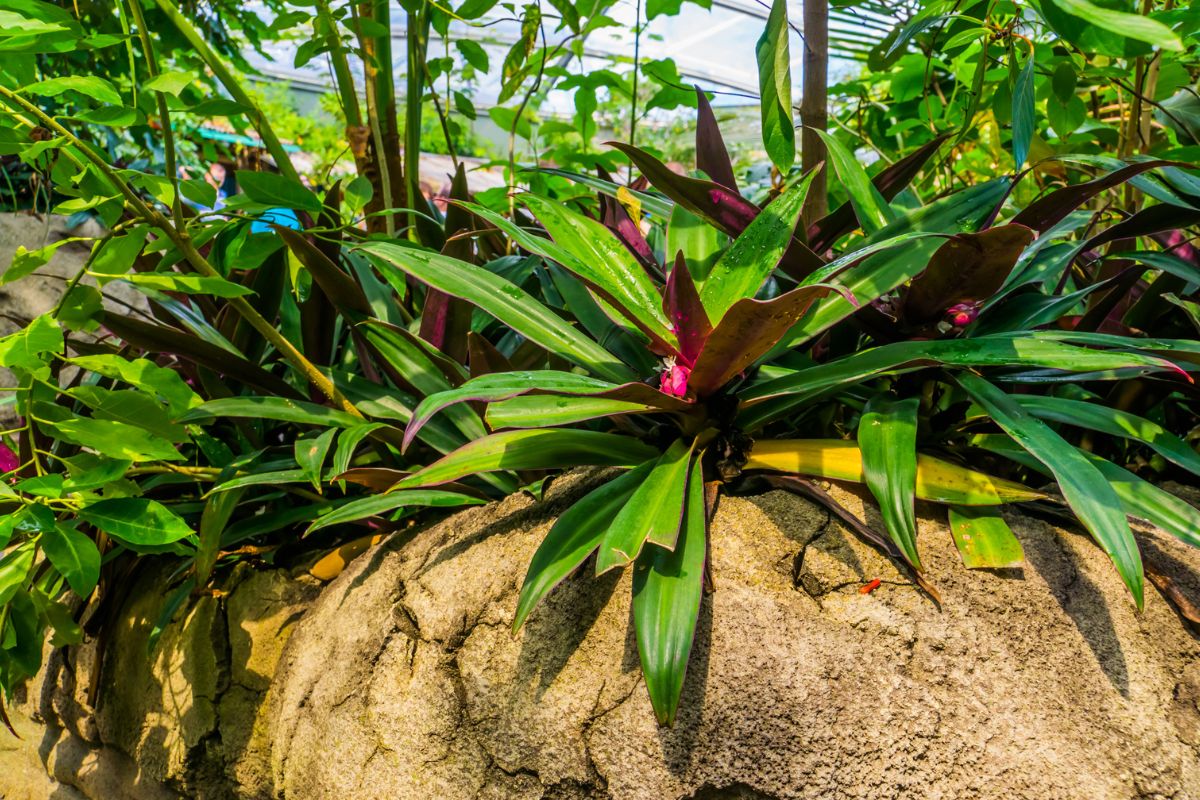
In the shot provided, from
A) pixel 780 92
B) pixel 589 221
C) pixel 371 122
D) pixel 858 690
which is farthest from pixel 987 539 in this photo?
pixel 371 122

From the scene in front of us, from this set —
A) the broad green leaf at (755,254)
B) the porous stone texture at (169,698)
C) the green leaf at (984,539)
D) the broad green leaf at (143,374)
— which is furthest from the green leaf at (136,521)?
the green leaf at (984,539)

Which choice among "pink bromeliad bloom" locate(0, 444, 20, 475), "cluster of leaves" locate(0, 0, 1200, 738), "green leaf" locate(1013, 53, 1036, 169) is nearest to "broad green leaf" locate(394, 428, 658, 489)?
"cluster of leaves" locate(0, 0, 1200, 738)

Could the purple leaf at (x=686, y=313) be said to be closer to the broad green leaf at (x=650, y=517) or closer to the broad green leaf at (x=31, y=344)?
the broad green leaf at (x=650, y=517)

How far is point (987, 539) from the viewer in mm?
1128

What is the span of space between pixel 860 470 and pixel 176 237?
42.9 inches

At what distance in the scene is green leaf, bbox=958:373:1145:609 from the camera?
95cm

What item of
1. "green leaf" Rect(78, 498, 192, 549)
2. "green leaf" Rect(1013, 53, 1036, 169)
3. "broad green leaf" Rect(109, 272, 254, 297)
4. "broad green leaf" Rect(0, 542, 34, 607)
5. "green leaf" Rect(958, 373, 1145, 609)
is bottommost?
Result: "broad green leaf" Rect(0, 542, 34, 607)

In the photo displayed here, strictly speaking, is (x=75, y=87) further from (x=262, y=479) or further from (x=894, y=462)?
(x=894, y=462)

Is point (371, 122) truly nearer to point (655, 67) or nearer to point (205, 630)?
point (655, 67)

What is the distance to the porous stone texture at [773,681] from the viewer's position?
3.33 ft

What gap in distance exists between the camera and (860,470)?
1192 mm

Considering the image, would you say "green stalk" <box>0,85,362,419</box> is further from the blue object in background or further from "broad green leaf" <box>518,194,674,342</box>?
"broad green leaf" <box>518,194,674,342</box>

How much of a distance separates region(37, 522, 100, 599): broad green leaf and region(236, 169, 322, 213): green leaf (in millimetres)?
577

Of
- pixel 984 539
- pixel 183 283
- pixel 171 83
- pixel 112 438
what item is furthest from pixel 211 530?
pixel 984 539
